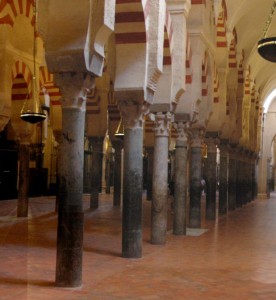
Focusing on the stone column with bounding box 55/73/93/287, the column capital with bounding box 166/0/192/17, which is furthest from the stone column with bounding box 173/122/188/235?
the stone column with bounding box 55/73/93/287

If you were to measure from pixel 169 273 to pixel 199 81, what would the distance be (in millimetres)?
4381

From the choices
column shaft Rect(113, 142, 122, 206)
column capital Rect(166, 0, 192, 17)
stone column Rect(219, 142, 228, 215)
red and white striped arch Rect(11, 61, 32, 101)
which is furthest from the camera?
column shaft Rect(113, 142, 122, 206)

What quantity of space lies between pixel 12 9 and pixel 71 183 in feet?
17.9

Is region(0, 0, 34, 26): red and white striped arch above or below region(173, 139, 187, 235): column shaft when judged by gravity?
above

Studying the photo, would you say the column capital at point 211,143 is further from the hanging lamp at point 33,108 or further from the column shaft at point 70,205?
the column shaft at point 70,205

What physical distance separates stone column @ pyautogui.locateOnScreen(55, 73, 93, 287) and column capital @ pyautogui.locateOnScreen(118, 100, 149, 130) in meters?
1.58

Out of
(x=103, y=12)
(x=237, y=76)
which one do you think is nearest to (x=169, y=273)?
(x=103, y=12)

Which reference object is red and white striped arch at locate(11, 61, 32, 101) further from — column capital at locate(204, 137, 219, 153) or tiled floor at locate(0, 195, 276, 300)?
column capital at locate(204, 137, 219, 153)

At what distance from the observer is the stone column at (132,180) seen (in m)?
6.18

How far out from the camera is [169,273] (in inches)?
213

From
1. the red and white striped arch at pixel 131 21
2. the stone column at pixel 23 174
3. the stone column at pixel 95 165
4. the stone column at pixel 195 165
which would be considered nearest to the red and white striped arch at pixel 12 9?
the stone column at pixel 23 174

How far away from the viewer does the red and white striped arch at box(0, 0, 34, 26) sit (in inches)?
345

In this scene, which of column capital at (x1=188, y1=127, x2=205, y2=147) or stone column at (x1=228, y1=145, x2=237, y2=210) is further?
stone column at (x1=228, y1=145, x2=237, y2=210)

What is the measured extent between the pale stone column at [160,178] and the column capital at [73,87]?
2796mm
